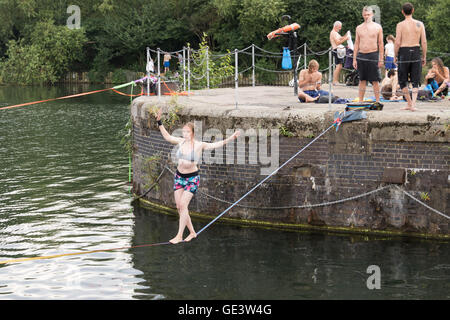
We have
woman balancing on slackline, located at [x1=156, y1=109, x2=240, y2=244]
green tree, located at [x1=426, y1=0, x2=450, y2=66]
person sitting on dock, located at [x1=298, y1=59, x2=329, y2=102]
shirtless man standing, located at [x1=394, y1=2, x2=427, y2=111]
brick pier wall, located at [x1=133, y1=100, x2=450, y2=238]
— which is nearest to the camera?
woman balancing on slackline, located at [x1=156, y1=109, x2=240, y2=244]

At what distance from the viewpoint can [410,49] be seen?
482 inches

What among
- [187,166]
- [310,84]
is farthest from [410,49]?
[187,166]

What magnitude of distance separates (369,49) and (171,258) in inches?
209

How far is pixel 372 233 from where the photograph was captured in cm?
1181

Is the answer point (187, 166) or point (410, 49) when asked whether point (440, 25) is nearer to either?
point (410, 49)

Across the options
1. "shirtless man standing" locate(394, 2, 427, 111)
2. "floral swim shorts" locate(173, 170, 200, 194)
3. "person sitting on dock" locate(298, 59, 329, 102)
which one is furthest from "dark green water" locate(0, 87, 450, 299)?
"person sitting on dock" locate(298, 59, 329, 102)

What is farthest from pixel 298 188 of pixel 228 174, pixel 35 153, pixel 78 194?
pixel 35 153

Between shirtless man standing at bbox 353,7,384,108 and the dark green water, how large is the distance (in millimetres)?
3197

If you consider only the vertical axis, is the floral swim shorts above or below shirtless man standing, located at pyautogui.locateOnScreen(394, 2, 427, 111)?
below

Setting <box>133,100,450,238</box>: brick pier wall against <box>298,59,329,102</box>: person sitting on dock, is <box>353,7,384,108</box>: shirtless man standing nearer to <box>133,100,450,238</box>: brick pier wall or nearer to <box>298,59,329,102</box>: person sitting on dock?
<box>133,100,450,238</box>: brick pier wall

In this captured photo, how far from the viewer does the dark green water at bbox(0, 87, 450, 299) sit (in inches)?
383

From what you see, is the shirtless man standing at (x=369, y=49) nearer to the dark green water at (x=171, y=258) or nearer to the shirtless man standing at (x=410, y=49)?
the shirtless man standing at (x=410, y=49)

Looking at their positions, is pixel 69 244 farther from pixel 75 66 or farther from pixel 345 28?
pixel 75 66

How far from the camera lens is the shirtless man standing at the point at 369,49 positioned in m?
12.6
